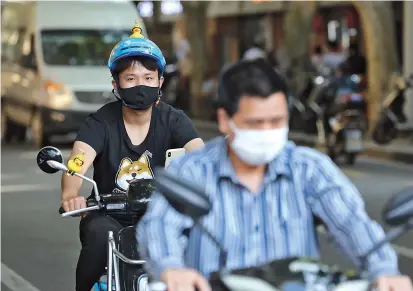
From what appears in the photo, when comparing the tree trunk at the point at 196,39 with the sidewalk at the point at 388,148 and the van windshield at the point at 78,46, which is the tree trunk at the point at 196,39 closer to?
the sidewalk at the point at 388,148

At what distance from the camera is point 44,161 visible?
5.20m

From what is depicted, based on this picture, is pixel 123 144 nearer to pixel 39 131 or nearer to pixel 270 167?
pixel 270 167

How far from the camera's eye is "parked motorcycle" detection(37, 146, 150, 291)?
4.96m

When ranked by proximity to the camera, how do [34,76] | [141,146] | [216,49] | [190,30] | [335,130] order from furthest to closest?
1. [216,49]
2. [190,30]
3. [34,76]
4. [335,130]
5. [141,146]

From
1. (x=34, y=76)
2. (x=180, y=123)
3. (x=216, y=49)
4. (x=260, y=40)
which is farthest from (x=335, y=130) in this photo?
(x=216, y=49)

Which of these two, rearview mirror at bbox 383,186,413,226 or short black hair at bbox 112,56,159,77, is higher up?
short black hair at bbox 112,56,159,77

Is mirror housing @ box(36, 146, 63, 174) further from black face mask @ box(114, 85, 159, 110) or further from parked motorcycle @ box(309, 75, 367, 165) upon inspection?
parked motorcycle @ box(309, 75, 367, 165)

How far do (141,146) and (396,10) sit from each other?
21.4 metres

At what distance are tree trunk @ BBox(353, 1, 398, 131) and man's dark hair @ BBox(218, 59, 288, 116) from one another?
18.7 meters

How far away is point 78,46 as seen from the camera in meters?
21.2

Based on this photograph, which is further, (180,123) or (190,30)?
(190,30)

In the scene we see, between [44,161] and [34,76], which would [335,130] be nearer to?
[34,76]

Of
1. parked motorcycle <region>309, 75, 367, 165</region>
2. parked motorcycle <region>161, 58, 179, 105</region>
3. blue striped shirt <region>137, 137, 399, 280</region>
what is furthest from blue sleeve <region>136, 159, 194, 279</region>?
parked motorcycle <region>161, 58, 179, 105</region>

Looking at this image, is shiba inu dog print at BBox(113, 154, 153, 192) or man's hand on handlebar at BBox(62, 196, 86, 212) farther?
shiba inu dog print at BBox(113, 154, 153, 192)
